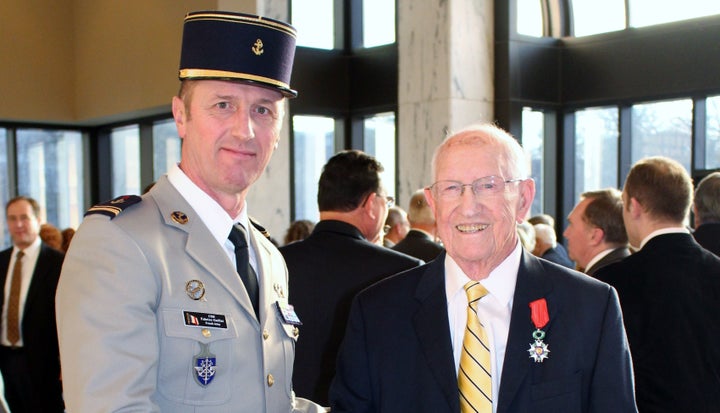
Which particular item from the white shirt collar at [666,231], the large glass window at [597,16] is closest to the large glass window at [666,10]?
the large glass window at [597,16]

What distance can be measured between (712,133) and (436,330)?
280 inches

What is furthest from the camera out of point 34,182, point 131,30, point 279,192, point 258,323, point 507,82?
point 34,182

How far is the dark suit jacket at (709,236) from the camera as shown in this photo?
13.0ft

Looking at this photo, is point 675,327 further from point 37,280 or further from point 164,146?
point 164,146

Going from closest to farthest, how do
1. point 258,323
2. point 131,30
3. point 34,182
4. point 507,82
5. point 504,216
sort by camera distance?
point 258,323 < point 504,216 < point 507,82 < point 131,30 < point 34,182

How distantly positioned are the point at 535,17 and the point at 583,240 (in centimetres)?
578

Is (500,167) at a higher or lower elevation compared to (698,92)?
lower

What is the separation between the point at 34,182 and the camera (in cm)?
1145

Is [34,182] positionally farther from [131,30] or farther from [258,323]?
[258,323]

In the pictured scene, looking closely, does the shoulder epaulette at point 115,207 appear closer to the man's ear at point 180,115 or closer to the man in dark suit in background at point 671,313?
the man's ear at point 180,115

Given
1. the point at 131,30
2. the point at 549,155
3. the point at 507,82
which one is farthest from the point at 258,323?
the point at 131,30

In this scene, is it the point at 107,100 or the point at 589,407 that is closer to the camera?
the point at 589,407

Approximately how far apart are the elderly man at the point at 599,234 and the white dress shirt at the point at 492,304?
7.23 ft

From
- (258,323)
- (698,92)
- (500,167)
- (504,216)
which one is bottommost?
(258,323)
